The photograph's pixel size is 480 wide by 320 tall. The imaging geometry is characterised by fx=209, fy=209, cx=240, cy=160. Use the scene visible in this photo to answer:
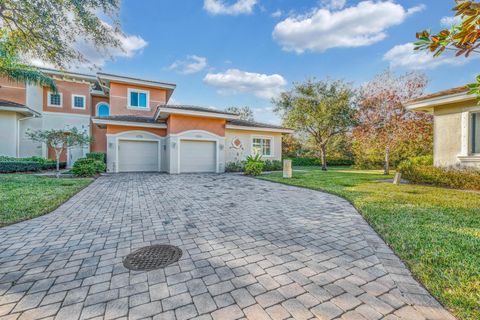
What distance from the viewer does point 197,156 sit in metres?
14.2

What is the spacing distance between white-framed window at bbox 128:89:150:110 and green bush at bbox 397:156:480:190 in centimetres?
1792

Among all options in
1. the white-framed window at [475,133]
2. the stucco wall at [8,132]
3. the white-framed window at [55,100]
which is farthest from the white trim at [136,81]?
the white-framed window at [475,133]

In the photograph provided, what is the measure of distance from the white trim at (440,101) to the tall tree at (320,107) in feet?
30.4

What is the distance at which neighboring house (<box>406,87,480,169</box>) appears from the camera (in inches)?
318

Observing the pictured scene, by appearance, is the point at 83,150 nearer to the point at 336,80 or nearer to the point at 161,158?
the point at 161,158

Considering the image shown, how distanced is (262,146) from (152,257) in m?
15.5

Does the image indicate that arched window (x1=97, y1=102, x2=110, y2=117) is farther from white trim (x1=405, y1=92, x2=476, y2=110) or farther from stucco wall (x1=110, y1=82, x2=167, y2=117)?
white trim (x1=405, y1=92, x2=476, y2=110)

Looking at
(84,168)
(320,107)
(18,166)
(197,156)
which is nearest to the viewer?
(84,168)

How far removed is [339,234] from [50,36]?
30.9 ft

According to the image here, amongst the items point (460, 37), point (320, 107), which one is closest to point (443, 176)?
point (460, 37)

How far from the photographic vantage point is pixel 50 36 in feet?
20.7

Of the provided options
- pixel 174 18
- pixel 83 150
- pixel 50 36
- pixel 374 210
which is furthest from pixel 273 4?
pixel 83 150

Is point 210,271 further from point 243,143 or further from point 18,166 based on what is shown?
point 18,166

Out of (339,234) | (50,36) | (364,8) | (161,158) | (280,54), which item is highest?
(280,54)
